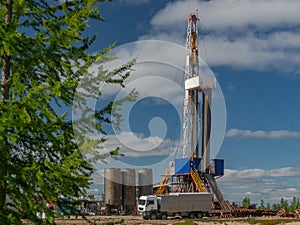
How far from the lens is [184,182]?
81.5 meters

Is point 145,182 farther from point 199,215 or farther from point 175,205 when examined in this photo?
point 175,205

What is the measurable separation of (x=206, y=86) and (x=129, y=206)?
1053 inches

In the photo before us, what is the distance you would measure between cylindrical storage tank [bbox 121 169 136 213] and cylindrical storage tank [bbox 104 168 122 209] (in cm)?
96

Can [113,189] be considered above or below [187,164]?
below

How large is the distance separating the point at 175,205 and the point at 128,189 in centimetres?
2619

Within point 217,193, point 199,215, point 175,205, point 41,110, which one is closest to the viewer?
point 41,110

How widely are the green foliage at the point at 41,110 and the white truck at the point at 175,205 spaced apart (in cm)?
5465

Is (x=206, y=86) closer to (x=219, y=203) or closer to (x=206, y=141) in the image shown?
(x=206, y=141)

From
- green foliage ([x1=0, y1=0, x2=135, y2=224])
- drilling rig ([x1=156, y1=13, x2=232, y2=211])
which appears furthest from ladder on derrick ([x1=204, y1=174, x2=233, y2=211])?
green foliage ([x1=0, y1=0, x2=135, y2=224])

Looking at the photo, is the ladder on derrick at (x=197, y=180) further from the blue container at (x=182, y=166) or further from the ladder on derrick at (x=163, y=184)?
the ladder on derrick at (x=163, y=184)

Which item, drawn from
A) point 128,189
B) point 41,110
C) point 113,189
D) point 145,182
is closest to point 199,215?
point 113,189

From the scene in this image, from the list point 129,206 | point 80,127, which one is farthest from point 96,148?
point 129,206

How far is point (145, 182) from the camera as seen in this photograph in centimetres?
9138

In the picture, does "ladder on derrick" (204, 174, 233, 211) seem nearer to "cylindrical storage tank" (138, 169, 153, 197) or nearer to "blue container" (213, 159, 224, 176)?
"blue container" (213, 159, 224, 176)
